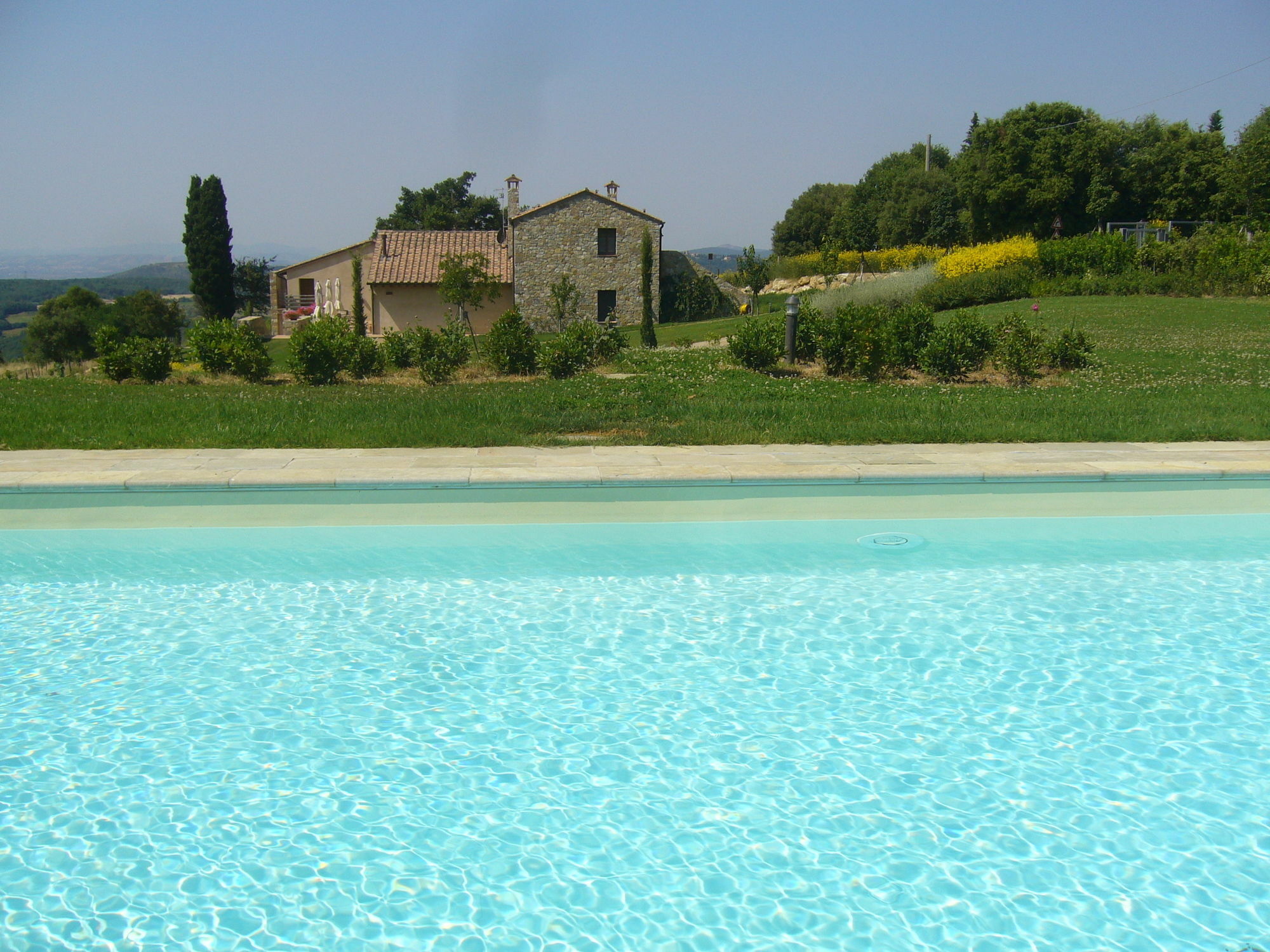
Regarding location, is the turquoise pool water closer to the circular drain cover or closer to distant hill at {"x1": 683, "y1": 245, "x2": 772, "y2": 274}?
the circular drain cover

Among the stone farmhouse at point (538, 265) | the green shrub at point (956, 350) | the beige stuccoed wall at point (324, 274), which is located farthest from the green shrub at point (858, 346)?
the beige stuccoed wall at point (324, 274)

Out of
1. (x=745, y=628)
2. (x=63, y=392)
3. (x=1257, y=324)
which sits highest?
(x=1257, y=324)

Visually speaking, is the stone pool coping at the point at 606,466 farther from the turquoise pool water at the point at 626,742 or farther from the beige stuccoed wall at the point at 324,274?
the beige stuccoed wall at the point at 324,274

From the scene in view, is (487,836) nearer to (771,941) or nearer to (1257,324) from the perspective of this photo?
(771,941)

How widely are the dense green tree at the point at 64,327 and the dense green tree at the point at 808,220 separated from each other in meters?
41.1

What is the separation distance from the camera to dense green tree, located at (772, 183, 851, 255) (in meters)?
64.1

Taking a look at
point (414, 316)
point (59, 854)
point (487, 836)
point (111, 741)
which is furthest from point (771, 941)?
point (414, 316)

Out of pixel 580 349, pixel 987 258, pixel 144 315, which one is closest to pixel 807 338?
pixel 580 349

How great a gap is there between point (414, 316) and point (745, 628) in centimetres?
3621

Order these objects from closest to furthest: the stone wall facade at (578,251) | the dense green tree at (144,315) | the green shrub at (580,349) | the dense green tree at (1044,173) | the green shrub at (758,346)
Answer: the green shrub at (758,346) < the green shrub at (580,349) < the stone wall facade at (578,251) < the dense green tree at (1044,173) < the dense green tree at (144,315)

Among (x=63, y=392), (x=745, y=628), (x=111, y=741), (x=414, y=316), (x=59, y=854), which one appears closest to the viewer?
(x=59, y=854)

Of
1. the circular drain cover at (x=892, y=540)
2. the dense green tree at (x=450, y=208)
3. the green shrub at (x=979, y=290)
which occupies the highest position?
the dense green tree at (x=450, y=208)

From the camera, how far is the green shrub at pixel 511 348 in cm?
1440

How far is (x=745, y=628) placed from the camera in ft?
19.2
